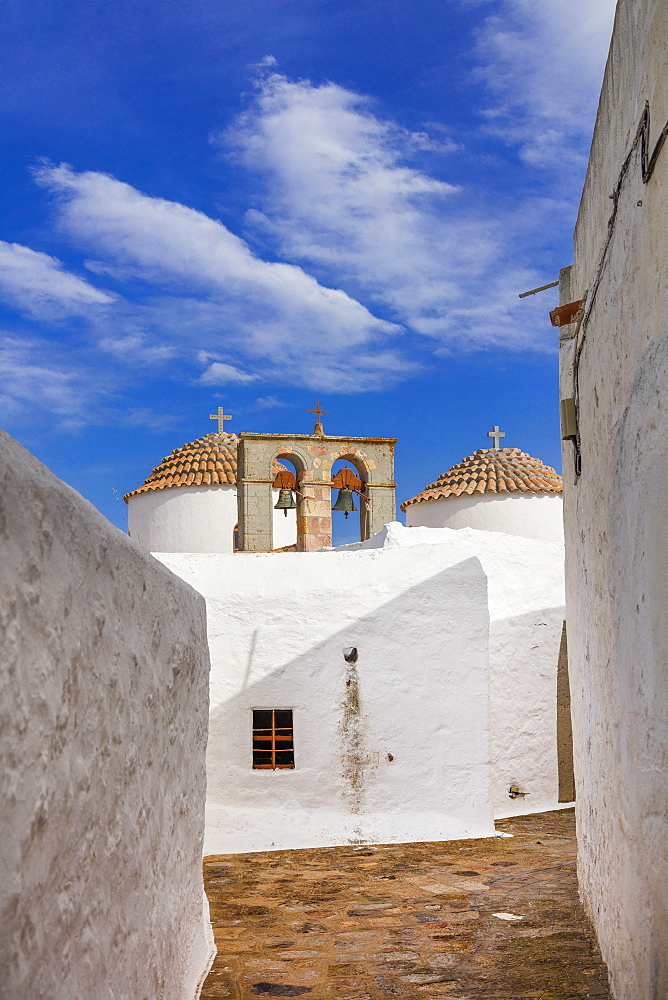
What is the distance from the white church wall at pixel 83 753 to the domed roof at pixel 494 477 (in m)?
13.1

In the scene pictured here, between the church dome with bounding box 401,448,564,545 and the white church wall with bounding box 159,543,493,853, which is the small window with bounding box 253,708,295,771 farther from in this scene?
the church dome with bounding box 401,448,564,545

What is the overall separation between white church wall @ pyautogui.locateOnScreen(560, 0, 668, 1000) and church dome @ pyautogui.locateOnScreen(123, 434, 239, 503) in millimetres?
11445

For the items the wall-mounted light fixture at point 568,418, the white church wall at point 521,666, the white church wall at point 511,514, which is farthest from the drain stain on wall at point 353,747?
the white church wall at point 511,514

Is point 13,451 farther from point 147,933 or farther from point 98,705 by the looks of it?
point 147,933

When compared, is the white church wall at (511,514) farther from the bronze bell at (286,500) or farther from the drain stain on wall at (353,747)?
the drain stain on wall at (353,747)

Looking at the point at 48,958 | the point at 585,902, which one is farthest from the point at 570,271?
the point at 48,958

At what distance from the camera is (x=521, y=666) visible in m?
10.1

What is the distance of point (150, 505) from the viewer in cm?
1673

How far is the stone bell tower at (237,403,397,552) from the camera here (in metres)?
10.1

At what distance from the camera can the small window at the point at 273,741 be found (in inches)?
340

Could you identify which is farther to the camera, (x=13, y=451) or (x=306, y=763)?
(x=306, y=763)

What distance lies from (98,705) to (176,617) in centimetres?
126

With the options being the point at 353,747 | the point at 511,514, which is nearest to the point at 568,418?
the point at 353,747

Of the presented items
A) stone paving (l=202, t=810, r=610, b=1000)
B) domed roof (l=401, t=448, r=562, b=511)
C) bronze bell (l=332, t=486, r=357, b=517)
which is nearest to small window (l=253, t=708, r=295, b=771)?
stone paving (l=202, t=810, r=610, b=1000)
